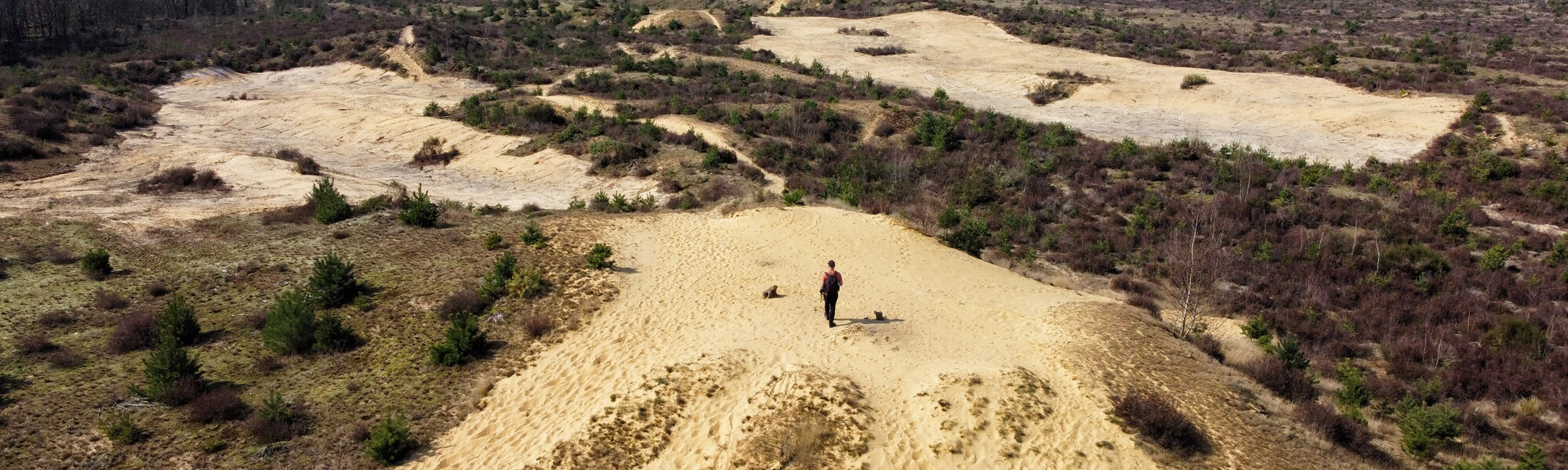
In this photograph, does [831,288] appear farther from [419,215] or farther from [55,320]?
[55,320]

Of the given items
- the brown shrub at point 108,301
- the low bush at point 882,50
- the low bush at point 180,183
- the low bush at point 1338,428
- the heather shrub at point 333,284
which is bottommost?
the low bush at point 1338,428

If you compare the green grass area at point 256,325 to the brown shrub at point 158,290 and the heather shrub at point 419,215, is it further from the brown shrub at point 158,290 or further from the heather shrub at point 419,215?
the heather shrub at point 419,215

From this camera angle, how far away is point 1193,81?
154 ft

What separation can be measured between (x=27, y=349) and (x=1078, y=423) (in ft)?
59.4

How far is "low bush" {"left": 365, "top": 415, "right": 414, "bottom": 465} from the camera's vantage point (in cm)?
1095

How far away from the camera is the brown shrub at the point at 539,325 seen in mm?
15141

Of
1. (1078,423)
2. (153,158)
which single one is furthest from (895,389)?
(153,158)

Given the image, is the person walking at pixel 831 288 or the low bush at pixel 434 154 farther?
the low bush at pixel 434 154

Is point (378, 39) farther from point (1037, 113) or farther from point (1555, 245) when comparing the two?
point (1555, 245)

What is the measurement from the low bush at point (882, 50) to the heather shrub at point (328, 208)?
45511 mm

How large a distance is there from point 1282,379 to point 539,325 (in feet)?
48.1

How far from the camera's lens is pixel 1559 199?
26703 mm

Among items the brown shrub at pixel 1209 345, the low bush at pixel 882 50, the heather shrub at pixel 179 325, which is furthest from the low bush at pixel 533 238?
the low bush at pixel 882 50

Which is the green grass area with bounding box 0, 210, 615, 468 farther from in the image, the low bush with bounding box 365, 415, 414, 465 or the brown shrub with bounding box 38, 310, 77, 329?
the low bush with bounding box 365, 415, 414, 465
